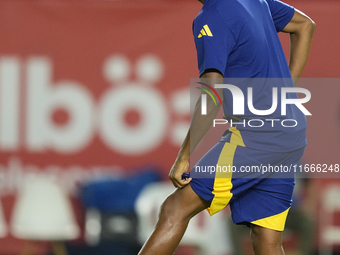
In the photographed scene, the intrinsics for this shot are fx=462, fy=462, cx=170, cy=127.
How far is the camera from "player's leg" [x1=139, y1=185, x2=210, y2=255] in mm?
1836

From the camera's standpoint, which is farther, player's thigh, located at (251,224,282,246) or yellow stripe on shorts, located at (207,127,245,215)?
player's thigh, located at (251,224,282,246)

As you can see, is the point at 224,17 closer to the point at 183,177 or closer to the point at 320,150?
the point at 183,177

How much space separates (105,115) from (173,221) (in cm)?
199

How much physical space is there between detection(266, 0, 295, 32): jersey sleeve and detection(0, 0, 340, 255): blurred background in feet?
5.11

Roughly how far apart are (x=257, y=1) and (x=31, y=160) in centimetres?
238

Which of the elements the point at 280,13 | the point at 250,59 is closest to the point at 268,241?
the point at 250,59

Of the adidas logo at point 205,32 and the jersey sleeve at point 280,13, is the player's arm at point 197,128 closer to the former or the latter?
the adidas logo at point 205,32

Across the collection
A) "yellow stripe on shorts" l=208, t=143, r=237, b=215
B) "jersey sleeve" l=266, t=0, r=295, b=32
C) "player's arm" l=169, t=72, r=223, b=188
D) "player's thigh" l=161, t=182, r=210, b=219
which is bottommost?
"player's thigh" l=161, t=182, r=210, b=219

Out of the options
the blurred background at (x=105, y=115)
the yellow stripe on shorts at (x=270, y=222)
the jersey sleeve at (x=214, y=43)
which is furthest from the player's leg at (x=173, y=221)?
the blurred background at (x=105, y=115)

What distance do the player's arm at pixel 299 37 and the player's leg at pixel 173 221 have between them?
808mm

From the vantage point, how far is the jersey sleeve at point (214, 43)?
1777 millimetres

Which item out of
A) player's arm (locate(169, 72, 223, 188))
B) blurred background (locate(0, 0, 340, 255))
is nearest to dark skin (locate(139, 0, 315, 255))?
player's arm (locate(169, 72, 223, 188))

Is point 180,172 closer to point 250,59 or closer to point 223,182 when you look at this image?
point 223,182

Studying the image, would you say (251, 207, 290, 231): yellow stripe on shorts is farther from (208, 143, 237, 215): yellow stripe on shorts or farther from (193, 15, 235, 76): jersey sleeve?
(193, 15, 235, 76): jersey sleeve
